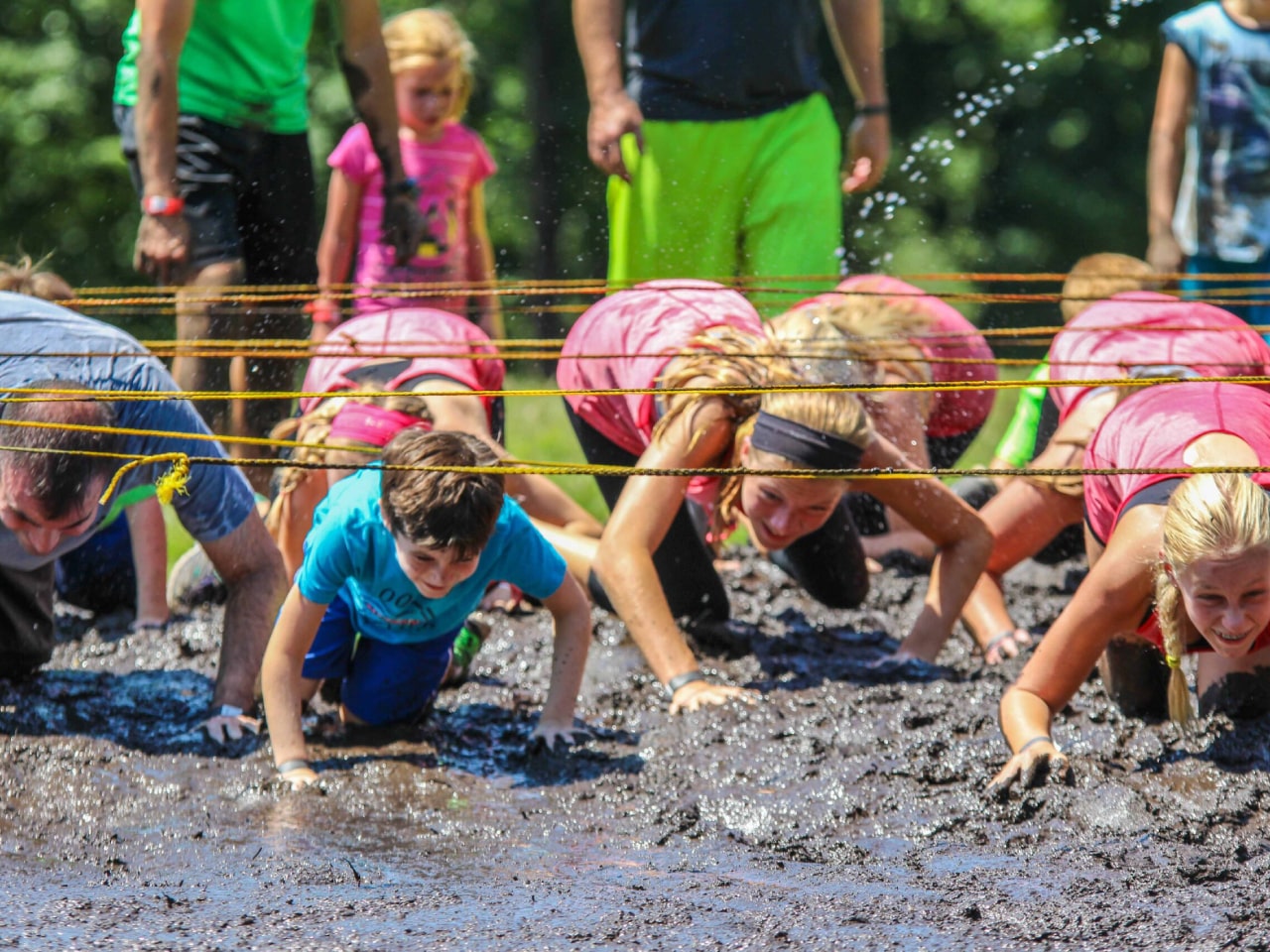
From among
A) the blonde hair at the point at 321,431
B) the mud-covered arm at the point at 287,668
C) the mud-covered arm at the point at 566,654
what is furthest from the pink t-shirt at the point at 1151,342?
the mud-covered arm at the point at 287,668

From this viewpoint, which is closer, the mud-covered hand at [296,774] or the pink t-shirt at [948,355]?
the mud-covered hand at [296,774]

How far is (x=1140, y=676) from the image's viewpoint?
436 cm

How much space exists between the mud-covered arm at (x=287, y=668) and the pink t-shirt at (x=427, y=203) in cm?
256

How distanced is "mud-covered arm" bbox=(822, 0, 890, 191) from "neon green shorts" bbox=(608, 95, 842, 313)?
1.27 ft

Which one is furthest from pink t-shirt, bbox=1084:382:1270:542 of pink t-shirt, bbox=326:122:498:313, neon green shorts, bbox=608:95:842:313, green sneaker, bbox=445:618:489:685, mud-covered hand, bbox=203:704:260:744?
pink t-shirt, bbox=326:122:498:313

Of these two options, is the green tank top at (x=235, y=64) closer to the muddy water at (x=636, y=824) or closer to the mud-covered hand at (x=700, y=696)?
the muddy water at (x=636, y=824)

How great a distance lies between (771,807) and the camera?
3961 millimetres

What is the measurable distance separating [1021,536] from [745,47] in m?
1.94

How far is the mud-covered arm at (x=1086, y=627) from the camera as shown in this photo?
12.2 ft

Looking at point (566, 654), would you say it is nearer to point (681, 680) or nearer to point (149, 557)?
point (681, 680)

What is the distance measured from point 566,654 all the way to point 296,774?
0.75 meters

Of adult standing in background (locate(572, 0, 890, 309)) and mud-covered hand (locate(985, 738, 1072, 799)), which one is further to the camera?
adult standing in background (locate(572, 0, 890, 309))

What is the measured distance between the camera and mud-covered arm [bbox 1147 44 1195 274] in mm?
6191

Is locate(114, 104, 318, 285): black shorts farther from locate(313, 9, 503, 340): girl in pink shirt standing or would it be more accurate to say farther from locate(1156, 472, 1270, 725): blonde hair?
locate(1156, 472, 1270, 725): blonde hair
